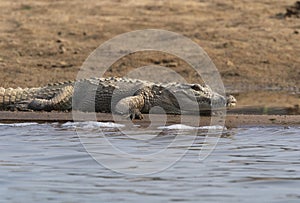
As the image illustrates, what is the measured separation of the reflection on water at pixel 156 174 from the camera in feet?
21.1

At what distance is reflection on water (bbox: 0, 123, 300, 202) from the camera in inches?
253

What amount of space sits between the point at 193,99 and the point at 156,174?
363 cm

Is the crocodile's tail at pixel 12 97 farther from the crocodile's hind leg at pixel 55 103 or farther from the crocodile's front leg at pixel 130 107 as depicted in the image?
the crocodile's front leg at pixel 130 107

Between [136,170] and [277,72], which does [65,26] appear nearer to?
[277,72]

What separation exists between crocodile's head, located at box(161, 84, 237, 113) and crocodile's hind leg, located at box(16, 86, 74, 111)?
1.16 metres

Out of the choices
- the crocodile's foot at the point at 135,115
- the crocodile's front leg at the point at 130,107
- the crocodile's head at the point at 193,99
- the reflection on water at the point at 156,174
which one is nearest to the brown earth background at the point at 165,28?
the crocodile's head at the point at 193,99

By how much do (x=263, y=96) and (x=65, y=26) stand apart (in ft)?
17.2

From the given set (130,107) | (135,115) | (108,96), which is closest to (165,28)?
(108,96)

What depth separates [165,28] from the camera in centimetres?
1684

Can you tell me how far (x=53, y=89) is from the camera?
36.4 feet

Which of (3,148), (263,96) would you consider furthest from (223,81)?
(3,148)

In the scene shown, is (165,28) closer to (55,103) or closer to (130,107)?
(55,103)

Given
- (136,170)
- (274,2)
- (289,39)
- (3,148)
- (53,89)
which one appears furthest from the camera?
(274,2)

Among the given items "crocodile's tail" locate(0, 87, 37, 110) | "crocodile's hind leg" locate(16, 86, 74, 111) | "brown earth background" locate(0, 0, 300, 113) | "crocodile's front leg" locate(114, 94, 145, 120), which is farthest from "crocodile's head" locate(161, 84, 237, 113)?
"brown earth background" locate(0, 0, 300, 113)
